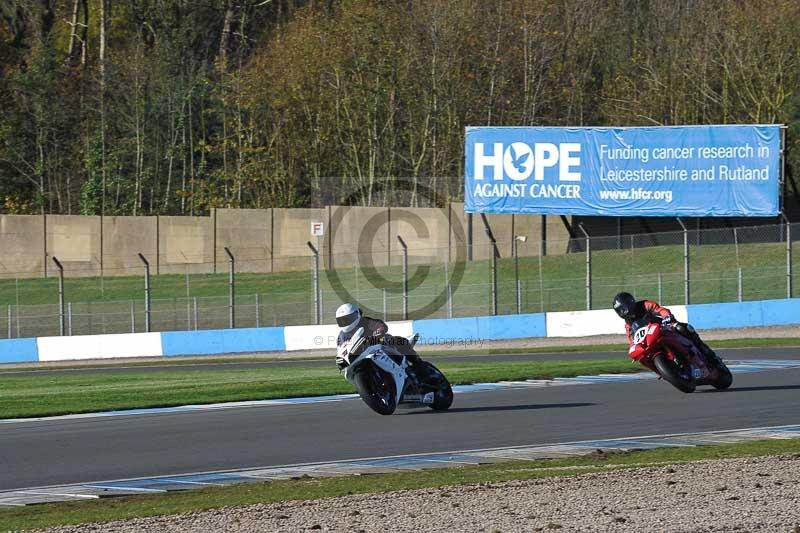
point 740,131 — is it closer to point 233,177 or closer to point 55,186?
point 233,177

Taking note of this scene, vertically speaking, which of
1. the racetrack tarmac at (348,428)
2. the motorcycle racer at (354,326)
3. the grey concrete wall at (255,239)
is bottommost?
the racetrack tarmac at (348,428)

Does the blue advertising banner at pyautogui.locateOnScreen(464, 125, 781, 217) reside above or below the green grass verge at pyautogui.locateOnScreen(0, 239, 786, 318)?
above

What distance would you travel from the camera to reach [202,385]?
23.0m

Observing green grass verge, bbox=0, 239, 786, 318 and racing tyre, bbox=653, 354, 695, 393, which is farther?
green grass verge, bbox=0, 239, 786, 318

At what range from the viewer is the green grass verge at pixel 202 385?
19859 millimetres

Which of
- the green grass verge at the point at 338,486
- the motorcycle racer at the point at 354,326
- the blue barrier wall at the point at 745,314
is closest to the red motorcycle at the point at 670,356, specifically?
the motorcycle racer at the point at 354,326

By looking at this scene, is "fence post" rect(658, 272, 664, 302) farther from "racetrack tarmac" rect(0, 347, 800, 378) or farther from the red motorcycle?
the red motorcycle

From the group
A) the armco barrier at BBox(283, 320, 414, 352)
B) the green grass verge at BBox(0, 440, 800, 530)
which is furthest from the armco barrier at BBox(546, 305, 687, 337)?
the green grass verge at BBox(0, 440, 800, 530)

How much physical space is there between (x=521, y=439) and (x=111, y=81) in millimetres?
45132

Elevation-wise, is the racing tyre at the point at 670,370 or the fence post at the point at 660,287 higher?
the fence post at the point at 660,287

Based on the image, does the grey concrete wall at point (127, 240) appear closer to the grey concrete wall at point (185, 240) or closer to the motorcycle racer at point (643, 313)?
the grey concrete wall at point (185, 240)

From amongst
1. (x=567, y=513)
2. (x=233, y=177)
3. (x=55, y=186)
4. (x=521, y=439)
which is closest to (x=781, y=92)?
(x=233, y=177)

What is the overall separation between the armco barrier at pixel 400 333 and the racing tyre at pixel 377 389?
642 inches

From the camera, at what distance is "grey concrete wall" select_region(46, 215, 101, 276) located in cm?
4888
